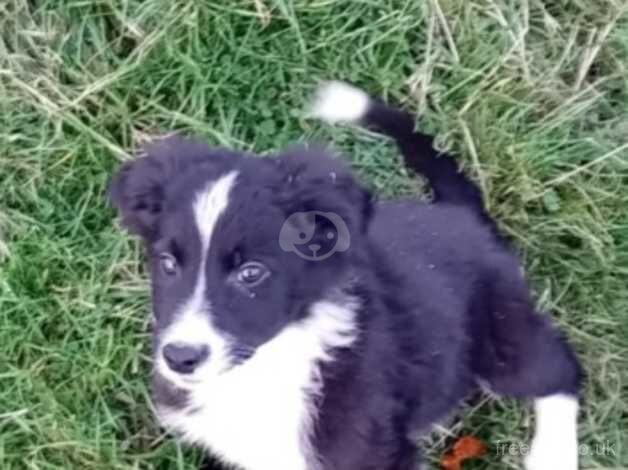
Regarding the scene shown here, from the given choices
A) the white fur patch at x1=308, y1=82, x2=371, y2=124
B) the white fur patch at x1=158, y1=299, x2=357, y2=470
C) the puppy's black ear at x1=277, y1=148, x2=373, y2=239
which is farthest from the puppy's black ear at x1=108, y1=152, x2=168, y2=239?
the white fur patch at x1=308, y1=82, x2=371, y2=124

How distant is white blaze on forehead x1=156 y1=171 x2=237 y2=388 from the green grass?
1075 mm

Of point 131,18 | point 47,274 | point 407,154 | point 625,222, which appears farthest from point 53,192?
point 625,222

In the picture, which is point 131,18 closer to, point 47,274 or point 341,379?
point 47,274

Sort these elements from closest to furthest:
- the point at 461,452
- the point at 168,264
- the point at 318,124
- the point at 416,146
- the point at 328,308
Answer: the point at 168,264, the point at 328,308, the point at 416,146, the point at 461,452, the point at 318,124

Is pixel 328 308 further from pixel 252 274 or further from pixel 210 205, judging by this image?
pixel 210 205

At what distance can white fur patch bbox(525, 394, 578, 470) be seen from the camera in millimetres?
4215

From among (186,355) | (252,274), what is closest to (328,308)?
(252,274)

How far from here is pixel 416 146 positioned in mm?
4172

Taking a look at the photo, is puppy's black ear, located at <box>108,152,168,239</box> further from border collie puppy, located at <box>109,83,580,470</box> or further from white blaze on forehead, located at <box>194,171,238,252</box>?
white blaze on forehead, located at <box>194,171,238,252</box>

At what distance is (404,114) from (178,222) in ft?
3.70

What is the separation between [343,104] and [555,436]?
1.12m

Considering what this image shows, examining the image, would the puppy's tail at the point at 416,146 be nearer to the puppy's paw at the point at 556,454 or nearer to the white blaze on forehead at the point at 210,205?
the puppy's paw at the point at 556,454

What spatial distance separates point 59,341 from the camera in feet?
14.2

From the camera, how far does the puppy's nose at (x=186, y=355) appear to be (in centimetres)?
322
